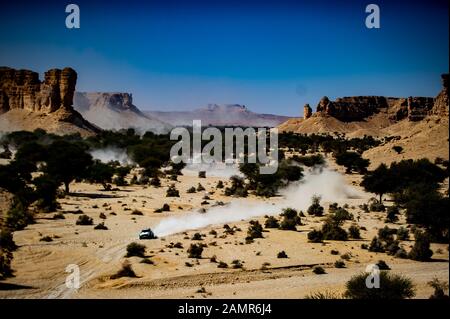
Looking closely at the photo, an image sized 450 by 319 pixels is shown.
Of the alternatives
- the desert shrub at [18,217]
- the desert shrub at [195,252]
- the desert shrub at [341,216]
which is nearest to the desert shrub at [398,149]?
the desert shrub at [341,216]

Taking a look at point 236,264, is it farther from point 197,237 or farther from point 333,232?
point 333,232

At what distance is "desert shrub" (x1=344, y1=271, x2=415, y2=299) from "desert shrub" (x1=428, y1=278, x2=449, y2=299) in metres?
1.02

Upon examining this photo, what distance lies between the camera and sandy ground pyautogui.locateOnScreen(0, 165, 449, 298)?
2281 centimetres

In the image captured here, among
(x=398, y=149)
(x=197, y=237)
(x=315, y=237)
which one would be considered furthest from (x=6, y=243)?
(x=398, y=149)

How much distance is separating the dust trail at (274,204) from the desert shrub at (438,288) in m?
18.0

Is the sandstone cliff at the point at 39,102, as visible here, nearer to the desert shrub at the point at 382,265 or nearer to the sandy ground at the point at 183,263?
the sandy ground at the point at 183,263

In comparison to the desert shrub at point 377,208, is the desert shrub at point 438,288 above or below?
below

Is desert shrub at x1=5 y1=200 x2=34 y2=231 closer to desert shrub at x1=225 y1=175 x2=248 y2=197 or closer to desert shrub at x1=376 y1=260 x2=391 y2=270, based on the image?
desert shrub at x1=376 y1=260 x2=391 y2=270

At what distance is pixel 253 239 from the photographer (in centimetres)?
3362

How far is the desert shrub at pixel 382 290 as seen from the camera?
2114 centimetres

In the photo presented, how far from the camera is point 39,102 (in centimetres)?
13875

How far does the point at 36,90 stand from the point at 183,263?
127 m
